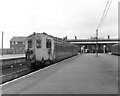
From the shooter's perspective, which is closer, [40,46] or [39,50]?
[39,50]

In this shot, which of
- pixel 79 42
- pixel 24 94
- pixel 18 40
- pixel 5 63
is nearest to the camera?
pixel 24 94

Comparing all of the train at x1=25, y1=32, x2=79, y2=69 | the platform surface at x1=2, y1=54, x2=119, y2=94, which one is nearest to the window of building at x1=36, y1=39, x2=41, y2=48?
the train at x1=25, y1=32, x2=79, y2=69

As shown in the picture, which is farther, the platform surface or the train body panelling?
the train body panelling

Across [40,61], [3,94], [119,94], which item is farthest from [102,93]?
[40,61]

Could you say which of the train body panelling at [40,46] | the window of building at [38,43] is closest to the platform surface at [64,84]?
the train body panelling at [40,46]

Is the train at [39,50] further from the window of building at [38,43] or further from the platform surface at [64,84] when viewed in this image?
the platform surface at [64,84]

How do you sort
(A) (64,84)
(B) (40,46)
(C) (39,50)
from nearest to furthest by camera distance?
(A) (64,84)
(C) (39,50)
(B) (40,46)

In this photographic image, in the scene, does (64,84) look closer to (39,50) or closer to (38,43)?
(39,50)

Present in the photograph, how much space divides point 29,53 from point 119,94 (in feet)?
40.9

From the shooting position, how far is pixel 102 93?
23.7ft

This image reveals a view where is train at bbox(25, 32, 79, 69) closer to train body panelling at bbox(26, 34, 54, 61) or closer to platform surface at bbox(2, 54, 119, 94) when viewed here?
train body panelling at bbox(26, 34, 54, 61)

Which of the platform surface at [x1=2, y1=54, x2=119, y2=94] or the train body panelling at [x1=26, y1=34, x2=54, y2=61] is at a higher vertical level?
the train body panelling at [x1=26, y1=34, x2=54, y2=61]

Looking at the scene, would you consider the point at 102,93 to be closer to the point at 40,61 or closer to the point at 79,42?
the point at 40,61

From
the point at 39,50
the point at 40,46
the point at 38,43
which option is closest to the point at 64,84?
the point at 39,50
